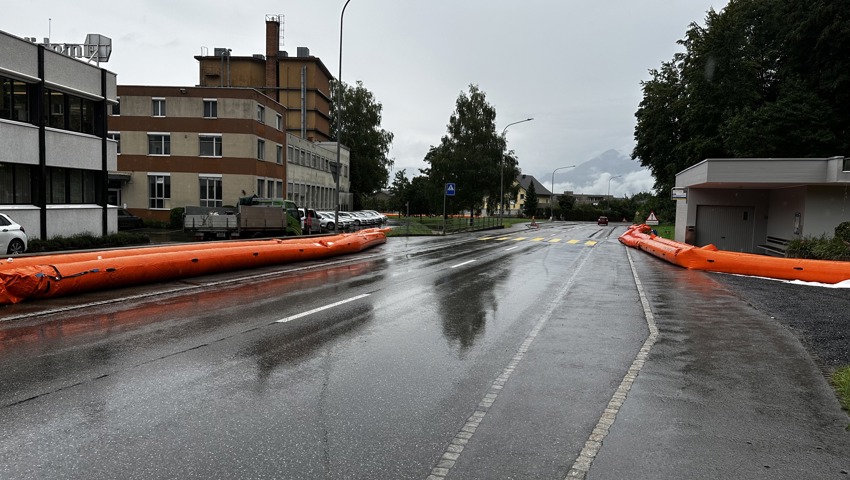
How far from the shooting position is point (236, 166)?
42594mm

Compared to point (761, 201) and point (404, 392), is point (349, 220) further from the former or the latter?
point (404, 392)

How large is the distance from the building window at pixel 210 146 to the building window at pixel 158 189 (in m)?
3.23

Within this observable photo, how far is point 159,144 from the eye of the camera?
42.6 m

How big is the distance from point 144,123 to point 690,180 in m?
37.3

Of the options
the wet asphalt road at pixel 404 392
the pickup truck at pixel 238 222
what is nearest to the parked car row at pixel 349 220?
the pickup truck at pixel 238 222

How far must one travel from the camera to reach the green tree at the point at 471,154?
56.6 metres

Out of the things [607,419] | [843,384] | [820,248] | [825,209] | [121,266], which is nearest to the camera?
[607,419]

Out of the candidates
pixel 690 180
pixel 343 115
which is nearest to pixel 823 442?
pixel 690 180

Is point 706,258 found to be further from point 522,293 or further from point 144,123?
point 144,123

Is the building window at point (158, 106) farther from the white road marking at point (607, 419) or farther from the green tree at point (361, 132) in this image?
the white road marking at point (607, 419)

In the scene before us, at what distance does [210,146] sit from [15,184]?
74.3ft

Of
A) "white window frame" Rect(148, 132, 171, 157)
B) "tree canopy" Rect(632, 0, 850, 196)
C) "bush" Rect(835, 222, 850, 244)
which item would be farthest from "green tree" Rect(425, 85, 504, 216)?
"bush" Rect(835, 222, 850, 244)

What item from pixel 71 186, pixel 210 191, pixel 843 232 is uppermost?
pixel 210 191

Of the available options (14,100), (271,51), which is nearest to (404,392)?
(14,100)
